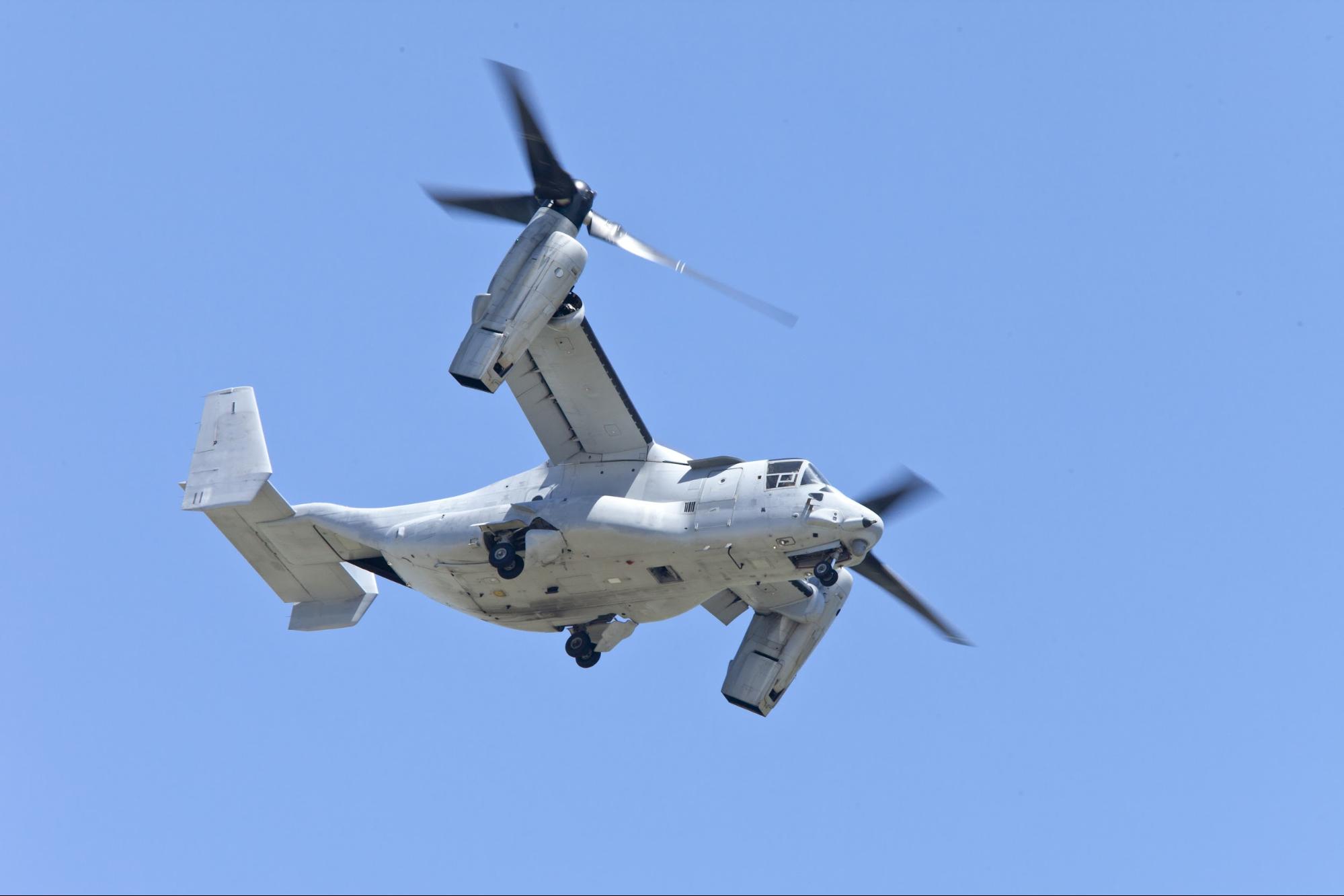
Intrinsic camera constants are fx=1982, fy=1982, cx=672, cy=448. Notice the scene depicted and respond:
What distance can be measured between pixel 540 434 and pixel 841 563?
235 inches

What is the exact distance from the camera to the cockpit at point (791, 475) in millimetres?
30281

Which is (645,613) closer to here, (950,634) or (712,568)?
(712,568)

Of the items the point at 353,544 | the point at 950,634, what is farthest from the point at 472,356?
the point at 950,634

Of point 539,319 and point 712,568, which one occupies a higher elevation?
point 539,319

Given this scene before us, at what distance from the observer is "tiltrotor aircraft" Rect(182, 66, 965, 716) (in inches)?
1187

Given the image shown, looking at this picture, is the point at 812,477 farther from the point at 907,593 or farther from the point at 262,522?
the point at 262,522

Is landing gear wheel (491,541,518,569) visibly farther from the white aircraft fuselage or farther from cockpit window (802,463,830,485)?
cockpit window (802,463,830,485)

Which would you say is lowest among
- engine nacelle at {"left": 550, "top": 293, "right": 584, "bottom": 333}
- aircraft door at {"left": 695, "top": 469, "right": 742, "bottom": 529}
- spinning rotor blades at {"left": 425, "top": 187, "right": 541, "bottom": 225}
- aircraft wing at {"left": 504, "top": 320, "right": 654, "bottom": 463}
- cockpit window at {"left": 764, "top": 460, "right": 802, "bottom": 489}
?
aircraft door at {"left": 695, "top": 469, "right": 742, "bottom": 529}

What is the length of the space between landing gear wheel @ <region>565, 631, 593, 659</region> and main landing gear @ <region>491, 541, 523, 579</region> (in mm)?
2561

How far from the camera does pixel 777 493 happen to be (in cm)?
3022

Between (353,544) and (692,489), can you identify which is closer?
(692,489)

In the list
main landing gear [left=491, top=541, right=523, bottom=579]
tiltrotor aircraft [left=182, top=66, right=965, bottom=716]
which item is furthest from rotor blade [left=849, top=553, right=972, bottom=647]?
main landing gear [left=491, top=541, right=523, bottom=579]

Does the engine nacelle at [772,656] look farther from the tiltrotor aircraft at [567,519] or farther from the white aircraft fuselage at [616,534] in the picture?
the white aircraft fuselage at [616,534]

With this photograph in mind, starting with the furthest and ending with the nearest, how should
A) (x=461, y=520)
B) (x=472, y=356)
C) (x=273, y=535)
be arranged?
(x=273, y=535)
(x=461, y=520)
(x=472, y=356)
